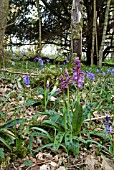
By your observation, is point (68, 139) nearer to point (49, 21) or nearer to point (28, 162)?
point (28, 162)

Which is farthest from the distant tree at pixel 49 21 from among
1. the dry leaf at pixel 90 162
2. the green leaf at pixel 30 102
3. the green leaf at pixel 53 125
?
the dry leaf at pixel 90 162

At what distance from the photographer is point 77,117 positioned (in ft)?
6.59

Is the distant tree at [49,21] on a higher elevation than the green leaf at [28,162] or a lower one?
higher

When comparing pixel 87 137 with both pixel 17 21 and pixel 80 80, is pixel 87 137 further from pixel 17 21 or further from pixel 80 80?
pixel 17 21

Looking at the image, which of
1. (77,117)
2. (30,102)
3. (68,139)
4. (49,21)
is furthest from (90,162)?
(49,21)

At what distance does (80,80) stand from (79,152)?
52cm

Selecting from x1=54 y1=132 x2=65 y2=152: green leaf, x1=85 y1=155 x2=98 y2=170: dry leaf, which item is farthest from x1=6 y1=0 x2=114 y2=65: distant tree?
x1=85 y1=155 x2=98 y2=170: dry leaf

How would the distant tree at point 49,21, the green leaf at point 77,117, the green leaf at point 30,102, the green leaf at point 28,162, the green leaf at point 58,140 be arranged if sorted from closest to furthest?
the green leaf at point 28,162 < the green leaf at point 58,140 < the green leaf at point 77,117 < the green leaf at point 30,102 < the distant tree at point 49,21

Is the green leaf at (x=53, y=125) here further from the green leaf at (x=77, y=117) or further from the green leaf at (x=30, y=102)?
the green leaf at (x=30, y=102)

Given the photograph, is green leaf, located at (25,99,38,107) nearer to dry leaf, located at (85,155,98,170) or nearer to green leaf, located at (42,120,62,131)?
green leaf, located at (42,120,62,131)

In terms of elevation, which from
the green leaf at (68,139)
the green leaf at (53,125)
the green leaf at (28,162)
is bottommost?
the green leaf at (28,162)

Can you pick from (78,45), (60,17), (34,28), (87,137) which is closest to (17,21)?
(34,28)

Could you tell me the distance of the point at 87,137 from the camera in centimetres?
213

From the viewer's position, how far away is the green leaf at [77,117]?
198 centimetres
